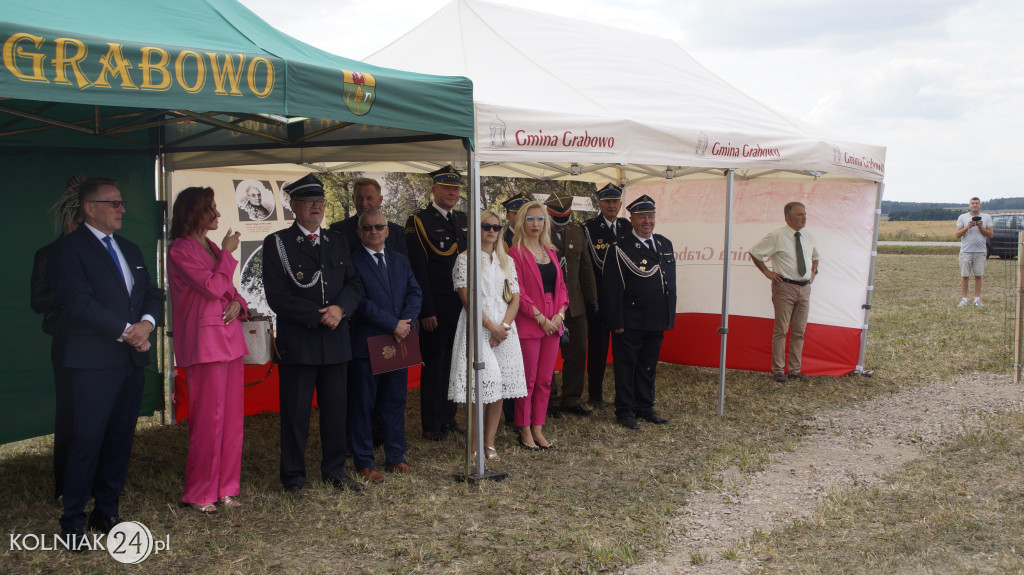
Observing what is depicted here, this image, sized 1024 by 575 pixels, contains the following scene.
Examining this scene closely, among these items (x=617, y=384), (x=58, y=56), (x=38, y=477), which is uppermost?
(x=58, y=56)

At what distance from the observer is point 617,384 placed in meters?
6.36

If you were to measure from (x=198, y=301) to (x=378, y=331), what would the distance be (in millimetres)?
1063

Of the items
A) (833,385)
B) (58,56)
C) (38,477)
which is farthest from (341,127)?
(833,385)

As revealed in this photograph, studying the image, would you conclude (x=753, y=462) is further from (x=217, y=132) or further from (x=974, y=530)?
(x=217, y=132)

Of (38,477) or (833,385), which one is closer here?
(38,477)

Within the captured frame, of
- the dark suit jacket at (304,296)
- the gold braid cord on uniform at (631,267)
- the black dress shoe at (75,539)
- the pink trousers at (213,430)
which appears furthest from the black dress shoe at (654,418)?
the black dress shoe at (75,539)

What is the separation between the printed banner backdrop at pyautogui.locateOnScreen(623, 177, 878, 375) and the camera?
8164 mm

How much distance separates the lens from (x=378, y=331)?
472 cm

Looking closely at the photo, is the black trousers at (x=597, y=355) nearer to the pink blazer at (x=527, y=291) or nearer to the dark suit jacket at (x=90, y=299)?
the pink blazer at (x=527, y=291)

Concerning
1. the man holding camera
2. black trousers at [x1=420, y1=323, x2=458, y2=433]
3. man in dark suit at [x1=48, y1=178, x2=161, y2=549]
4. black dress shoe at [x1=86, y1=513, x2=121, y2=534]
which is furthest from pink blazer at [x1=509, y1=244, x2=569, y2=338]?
the man holding camera

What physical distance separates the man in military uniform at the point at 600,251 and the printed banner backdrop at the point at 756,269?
6.44 ft

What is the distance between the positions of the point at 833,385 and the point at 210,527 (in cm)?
607

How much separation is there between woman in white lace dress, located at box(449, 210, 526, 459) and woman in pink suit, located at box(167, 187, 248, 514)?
133 centimetres

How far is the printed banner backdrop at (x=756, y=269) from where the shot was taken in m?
8.16
